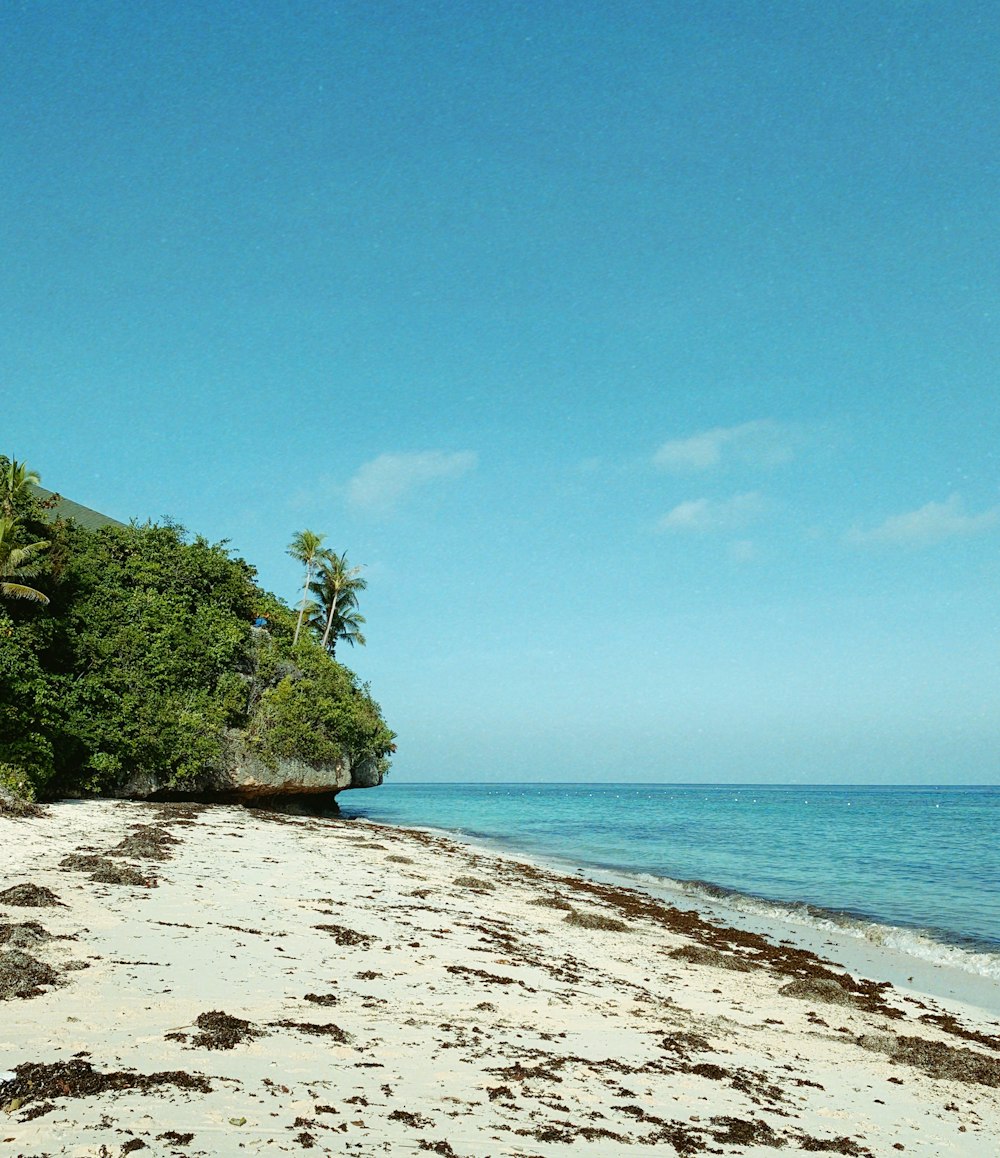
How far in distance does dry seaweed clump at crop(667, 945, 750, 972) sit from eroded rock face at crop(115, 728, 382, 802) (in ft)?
76.6

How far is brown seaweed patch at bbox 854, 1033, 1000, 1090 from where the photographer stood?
8.57 metres

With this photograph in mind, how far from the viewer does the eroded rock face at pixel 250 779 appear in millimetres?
30755

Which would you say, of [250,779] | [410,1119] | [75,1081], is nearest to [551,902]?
[410,1119]

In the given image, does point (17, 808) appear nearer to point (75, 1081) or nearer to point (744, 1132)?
point (75, 1081)

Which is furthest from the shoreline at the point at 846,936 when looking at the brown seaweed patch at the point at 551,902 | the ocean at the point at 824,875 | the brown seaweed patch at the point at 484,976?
the brown seaweed patch at the point at 484,976

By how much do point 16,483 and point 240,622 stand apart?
414 inches

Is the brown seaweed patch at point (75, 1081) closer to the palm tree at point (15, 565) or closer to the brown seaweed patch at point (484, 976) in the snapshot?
the brown seaweed patch at point (484, 976)

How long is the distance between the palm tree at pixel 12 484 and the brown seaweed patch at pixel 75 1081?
2851 cm

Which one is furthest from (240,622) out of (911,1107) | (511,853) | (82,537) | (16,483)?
(911,1107)

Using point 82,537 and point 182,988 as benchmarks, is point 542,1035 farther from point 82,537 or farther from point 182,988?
point 82,537

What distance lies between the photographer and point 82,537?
116 ft

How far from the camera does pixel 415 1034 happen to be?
7.39 metres

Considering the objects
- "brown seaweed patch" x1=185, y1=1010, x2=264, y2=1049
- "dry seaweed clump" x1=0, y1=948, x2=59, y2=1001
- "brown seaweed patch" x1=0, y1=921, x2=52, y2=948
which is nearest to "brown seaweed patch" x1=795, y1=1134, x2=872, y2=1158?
"brown seaweed patch" x1=185, y1=1010, x2=264, y2=1049

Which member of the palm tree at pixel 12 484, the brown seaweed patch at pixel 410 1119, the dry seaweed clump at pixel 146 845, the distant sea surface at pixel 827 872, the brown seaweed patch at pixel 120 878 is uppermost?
the palm tree at pixel 12 484
